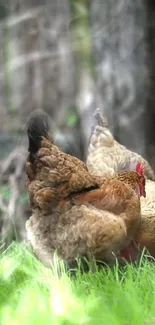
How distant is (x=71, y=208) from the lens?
3.35 m

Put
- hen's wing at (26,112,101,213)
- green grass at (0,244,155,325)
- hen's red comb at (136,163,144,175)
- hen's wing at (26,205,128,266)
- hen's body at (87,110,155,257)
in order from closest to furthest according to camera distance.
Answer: green grass at (0,244,155,325) → hen's wing at (26,205,128,266) → hen's wing at (26,112,101,213) → hen's red comb at (136,163,144,175) → hen's body at (87,110,155,257)

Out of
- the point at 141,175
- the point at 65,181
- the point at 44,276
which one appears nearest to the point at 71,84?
the point at 141,175

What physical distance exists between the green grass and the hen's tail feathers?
0.58m

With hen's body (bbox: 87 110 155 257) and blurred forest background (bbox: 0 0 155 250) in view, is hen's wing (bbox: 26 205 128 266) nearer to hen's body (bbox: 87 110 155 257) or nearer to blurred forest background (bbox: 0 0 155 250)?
hen's body (bbox: 87 110 155 257)

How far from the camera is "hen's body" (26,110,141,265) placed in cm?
326

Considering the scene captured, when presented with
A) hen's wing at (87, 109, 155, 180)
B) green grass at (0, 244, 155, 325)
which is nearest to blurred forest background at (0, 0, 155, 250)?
hen's wing at (87, 109, 155, 180)

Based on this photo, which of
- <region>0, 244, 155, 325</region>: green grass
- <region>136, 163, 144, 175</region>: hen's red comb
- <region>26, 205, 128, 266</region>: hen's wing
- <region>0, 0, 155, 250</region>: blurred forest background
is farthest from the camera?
<region>0, 0, 155, 250</region>: blurred forest background

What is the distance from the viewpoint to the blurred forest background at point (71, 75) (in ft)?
16.1

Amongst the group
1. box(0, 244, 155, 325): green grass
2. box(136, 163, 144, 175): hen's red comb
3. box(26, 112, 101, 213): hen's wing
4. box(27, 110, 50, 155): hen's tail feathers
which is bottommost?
box(0, 244, 155, 325): green grass

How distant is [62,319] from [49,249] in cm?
102

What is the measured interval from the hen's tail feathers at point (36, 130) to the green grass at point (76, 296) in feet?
1.91

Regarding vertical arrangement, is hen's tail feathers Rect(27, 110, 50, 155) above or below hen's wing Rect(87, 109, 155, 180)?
above

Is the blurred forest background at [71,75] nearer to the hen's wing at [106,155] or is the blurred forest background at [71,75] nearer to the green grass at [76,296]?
the hen's wing at [106,155]

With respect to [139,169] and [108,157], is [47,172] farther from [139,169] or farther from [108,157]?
[108,157]
